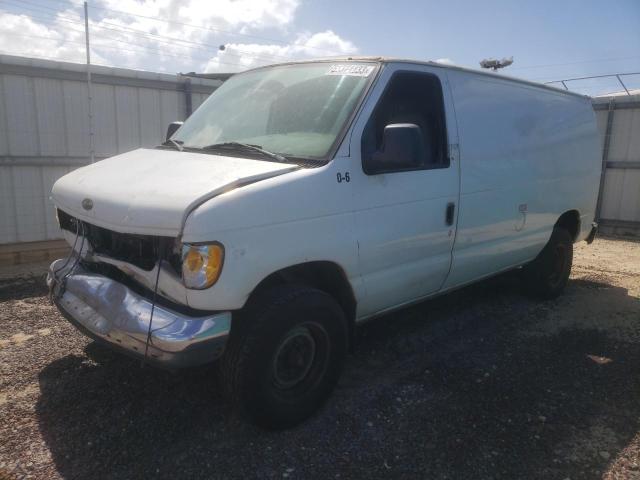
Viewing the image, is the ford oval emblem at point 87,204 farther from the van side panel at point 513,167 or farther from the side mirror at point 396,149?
the van side panel at point 513,167

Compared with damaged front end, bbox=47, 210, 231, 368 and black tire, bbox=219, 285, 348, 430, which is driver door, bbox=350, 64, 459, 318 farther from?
damaged front end, bbox=47, 210, 231, 368

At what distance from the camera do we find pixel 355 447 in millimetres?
2928

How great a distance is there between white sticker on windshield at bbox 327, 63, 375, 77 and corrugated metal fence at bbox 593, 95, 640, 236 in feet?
29.7

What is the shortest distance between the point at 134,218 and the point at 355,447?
69.5 inches

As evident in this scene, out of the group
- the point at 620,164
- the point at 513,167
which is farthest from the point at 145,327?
the point at 620,164

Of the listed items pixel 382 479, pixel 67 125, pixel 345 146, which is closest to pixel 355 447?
pixel 382 479

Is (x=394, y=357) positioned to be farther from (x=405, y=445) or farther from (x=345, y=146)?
(x=345, y=146)

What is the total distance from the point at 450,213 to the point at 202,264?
2.07 meters

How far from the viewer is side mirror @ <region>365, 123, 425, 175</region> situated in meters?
3.13

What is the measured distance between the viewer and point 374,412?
329cm

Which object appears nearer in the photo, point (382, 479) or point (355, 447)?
point (382, 479)

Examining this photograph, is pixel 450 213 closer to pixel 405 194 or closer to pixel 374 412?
pixel 405 194

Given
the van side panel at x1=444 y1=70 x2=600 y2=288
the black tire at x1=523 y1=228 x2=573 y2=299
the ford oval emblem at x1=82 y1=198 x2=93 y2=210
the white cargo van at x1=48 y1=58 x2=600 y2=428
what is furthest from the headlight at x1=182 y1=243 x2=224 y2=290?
the black tire at x1=523 y1=228 x2=573 y2=299

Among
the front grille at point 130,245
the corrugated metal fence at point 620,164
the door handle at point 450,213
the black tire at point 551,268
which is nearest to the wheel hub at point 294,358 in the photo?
the front grille at point 130,245
